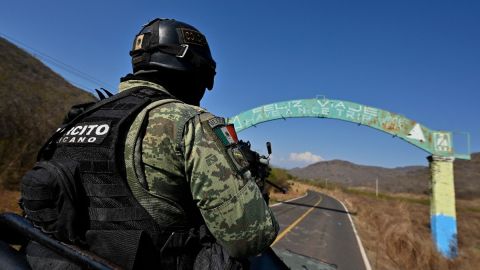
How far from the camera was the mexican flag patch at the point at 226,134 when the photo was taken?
1.21 m

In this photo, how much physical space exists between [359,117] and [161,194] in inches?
461

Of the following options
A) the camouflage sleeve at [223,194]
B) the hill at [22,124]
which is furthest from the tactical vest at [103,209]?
→ the hill at [22,124]

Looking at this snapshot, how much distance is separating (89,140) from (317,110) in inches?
481

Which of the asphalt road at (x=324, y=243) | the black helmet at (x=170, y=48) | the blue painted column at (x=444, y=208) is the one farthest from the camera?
the blue painted column at (x=444, y=208)

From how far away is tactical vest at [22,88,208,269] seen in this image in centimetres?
116

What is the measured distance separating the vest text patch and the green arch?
1099 cm

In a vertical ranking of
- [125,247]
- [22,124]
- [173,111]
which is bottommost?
[125,247]

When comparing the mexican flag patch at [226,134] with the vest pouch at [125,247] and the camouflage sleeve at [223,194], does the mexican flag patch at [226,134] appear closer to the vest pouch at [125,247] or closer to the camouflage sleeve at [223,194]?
the camouflage sleeve at [223,194]

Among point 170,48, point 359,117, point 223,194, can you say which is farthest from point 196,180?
point 359,117

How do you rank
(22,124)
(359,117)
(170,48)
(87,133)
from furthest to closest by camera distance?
(359,117), (22,124), (170,48), (87,133)

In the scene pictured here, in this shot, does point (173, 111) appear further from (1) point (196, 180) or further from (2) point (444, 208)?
(2) point (444, 208)

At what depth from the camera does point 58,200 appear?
46.6 inches

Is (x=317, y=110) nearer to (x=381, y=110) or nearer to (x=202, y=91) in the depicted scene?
(x=381, y=110)

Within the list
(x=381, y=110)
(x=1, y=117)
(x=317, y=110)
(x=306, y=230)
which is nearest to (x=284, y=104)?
(x=317, y=110)
